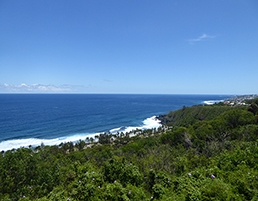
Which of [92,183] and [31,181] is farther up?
[92,183]

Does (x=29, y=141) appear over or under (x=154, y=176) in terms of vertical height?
under

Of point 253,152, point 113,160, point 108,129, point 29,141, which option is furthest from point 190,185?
point 108,129

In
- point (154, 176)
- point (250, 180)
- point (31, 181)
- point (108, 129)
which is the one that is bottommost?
point (108, 129)

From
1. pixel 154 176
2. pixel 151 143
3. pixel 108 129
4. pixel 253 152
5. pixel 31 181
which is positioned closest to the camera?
pixel 154 176

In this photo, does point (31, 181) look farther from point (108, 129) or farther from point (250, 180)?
point (108, 129)

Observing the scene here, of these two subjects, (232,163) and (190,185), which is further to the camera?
(232,163)

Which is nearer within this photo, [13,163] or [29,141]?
[13,163]

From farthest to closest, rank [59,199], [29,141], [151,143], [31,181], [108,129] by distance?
[108,129] → [29,141] → [151,143] → [31,181] → [59,199]

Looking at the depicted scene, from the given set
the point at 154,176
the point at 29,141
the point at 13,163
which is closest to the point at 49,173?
the point at 13,163

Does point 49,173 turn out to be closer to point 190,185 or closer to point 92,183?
point 92,183
